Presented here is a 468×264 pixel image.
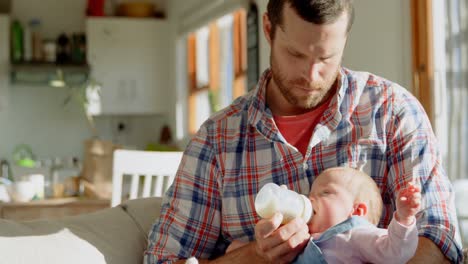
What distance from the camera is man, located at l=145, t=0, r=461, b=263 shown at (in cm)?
162

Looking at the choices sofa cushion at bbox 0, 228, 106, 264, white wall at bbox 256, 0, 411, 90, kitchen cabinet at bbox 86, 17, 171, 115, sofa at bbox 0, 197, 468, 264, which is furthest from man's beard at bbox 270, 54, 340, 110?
kitchen cabinet at bbox 86, 17, 171, 115

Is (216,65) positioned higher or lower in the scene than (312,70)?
higher

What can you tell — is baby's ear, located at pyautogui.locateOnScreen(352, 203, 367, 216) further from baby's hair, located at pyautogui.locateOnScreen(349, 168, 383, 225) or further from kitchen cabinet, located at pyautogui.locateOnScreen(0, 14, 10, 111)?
kitchen cabinet, located at pyautogui.locateOnScreen(0, 14, 10, 111)

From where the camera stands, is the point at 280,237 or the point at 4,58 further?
the point at 4,58

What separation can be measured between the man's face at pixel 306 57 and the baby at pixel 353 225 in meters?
0.21

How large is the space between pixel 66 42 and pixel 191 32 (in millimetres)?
1537

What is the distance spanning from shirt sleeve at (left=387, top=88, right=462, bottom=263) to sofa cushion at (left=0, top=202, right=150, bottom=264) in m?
0.65

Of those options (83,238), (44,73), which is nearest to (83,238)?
(83,238)

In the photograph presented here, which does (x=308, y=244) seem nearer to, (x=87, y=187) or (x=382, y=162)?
(x=382, y=162)

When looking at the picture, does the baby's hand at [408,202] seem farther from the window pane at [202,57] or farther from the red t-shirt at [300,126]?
the window pane at [202,57]

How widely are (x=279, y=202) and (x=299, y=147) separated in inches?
14.1

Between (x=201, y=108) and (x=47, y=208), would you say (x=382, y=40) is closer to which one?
(x=47, y=208)

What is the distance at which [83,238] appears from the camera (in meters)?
1.81

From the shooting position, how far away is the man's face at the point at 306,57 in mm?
1649
